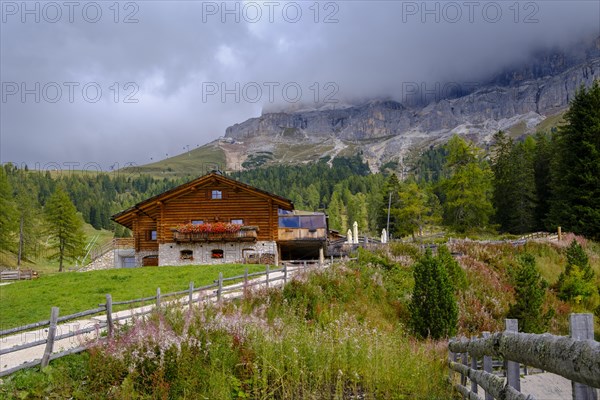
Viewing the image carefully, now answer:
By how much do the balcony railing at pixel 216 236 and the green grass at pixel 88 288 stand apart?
4977 millimetres

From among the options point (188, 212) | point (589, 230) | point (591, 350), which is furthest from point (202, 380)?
point (589, 230)

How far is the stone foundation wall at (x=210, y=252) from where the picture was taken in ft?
110

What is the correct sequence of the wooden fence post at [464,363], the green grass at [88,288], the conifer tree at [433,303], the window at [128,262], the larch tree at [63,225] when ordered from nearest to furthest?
the wooden fence post at [464,363] → the conifer tree at [433,303] → the green grass at [88,288] → the window at [128,262] → the larch tree at [63,225]

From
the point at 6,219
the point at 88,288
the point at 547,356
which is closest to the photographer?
the point at 547,356

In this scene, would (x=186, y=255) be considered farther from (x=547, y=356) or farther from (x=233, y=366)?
(x=547, y=356)

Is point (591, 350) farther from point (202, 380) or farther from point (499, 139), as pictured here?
point (499, 139)

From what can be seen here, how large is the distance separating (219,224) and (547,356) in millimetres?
30545

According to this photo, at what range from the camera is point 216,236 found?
33156 millimetres

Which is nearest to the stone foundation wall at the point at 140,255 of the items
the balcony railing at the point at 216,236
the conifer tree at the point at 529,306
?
the balcony railing at the point at 216,236

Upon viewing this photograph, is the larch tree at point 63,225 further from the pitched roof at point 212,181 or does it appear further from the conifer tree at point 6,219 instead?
the pitched roof at point 212,181

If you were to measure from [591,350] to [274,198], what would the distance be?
31.5m

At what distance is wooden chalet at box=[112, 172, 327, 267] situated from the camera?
3322 cm

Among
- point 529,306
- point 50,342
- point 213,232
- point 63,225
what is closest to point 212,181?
point 213,232

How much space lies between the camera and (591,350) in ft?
9.78
